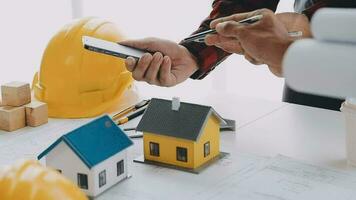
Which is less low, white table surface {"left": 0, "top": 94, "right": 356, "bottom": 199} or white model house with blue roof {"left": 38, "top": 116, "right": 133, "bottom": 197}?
white model house with blue roof {"left": 38, "top": 116, "right": 133, "bottom": 197}

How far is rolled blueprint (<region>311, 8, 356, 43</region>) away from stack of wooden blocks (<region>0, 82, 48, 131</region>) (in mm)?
931

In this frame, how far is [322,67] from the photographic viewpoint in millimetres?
335

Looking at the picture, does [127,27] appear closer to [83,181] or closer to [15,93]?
[15,93]

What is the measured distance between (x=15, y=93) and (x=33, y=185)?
1.76 feet

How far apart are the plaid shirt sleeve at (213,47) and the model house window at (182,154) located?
0.39 meters

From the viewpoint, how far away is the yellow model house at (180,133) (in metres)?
0.97

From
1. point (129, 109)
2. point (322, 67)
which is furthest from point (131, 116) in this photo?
point (322, 67)

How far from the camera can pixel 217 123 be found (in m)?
1.03

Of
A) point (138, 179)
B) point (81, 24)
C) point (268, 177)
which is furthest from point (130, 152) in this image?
point (81, 24)

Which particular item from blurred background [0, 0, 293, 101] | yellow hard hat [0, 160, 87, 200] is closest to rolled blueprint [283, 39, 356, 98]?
yellow hard hat [0, 160, 87, 200]

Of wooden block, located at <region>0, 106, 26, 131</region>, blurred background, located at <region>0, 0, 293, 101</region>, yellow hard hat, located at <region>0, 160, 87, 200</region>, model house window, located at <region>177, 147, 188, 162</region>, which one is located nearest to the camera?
yellow hard hat, located at <region>0, 160, 87, 200</region>

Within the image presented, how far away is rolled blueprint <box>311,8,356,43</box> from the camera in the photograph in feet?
1.08

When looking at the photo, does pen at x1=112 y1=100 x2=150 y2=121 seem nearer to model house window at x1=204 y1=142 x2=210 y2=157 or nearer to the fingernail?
the fingernail

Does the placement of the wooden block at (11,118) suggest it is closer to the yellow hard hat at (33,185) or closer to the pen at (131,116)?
the pen at (131,116)
